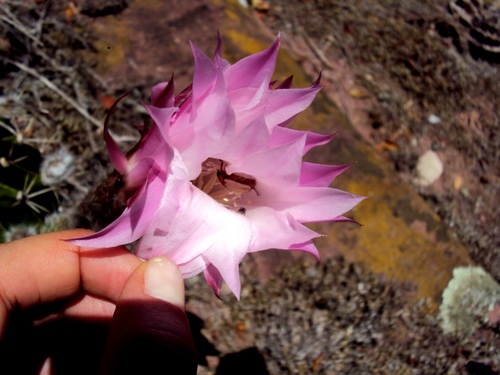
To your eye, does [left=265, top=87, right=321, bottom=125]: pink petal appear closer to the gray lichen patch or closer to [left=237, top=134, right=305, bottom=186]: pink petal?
[left=237, top=134, right=305, bottom=186]: pink petal

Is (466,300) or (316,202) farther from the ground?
(316,202)

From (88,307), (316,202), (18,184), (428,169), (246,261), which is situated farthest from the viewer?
(428,169)

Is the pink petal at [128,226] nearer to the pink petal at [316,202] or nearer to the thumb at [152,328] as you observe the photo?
the thumb at [152,328]

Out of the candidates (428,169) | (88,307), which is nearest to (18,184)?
(88,307)

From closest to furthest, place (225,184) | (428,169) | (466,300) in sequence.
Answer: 1. (225,184)
2. (466,300)
3. (428,169)

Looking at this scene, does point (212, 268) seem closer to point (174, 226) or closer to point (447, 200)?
point (174, 226)

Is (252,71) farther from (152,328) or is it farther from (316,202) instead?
(152,328)

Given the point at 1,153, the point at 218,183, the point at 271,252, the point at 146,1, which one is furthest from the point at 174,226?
the point at 146,1
